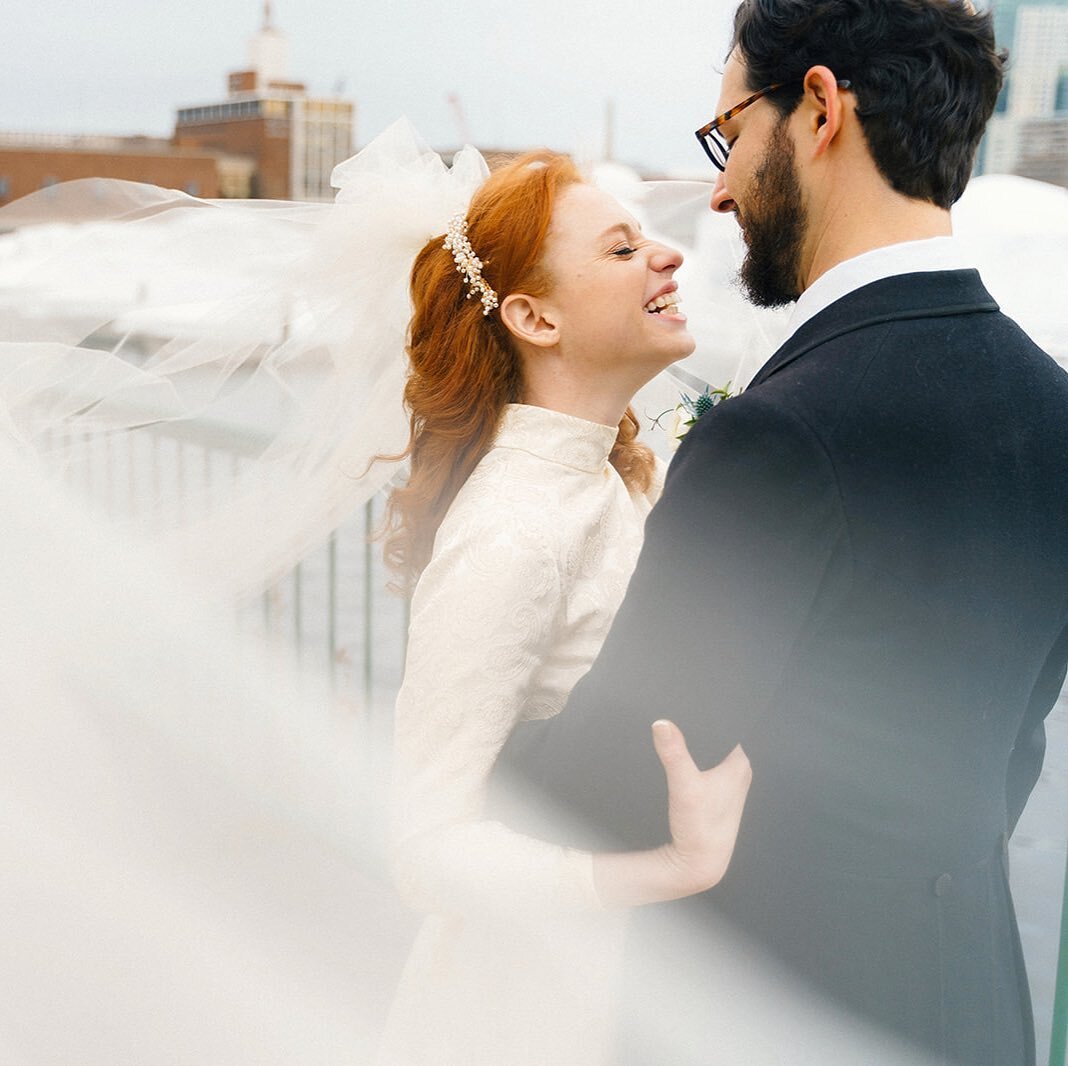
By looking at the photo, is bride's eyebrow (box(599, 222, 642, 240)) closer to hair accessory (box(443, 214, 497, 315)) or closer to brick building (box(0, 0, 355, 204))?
hair accessory (box(443, 214, 497, 315))

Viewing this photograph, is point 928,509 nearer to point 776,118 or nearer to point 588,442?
point 776,118

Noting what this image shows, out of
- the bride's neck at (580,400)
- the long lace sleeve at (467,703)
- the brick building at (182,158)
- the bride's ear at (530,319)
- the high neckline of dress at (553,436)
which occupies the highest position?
the bride's ear at (530,319)

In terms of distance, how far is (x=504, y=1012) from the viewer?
1.68 m

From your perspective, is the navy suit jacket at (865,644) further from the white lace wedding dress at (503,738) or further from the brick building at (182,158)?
the brick building at (182,158)

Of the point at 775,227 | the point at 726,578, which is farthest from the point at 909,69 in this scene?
the point at 726,578

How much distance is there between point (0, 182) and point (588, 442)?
41883 millimetres

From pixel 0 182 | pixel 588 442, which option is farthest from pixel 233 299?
pixel 0 182

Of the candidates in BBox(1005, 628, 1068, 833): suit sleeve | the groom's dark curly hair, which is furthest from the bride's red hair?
BBox(1005, 628, 1068, 833): suit sleeve

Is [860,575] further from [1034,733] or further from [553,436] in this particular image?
[553,436]

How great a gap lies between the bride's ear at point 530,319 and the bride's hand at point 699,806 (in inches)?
27.9

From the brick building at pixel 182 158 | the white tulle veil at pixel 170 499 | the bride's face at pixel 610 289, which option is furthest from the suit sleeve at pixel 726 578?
the brick building at pixel 182 158

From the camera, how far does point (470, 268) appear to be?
1680mm

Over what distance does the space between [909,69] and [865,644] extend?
0.61 metres

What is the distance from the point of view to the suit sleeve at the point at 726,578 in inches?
42.1
